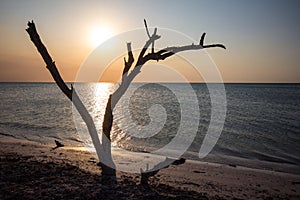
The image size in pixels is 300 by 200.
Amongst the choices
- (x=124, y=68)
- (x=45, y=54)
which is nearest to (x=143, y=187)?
(x=124, y=68)

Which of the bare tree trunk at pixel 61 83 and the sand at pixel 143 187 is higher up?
the bare tree trunk at pixel 61 83

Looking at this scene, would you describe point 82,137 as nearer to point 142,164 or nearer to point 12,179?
point 142,164

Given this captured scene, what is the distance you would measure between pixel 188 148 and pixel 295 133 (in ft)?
42.6

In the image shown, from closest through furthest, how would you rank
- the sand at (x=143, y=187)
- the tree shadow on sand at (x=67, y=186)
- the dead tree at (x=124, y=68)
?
1. the tree shadow on sand at (x=67, y=186)
2. the sand at (x=143, y=187)
3. the dead tree at (x=124, y=68)

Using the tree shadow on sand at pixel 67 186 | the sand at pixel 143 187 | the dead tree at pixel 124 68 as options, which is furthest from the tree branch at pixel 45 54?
the sand at pixel 143 187

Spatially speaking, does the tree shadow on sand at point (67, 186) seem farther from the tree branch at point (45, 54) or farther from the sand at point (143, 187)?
the tree branch at point (45, 54)

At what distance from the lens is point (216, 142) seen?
21047mm

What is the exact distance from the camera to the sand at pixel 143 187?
24.7 ft

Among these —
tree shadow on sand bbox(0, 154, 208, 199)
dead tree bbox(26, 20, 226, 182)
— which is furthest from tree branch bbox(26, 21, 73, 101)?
tree shadow on sand bbox(0, 154, 208, 199)

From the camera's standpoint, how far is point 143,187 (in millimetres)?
8492

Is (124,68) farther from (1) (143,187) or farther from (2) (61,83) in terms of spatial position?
(1) (143,187)

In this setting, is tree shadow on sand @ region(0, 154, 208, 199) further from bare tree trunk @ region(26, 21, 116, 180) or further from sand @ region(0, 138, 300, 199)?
bare tree trunk @ region(26, 21, 116, 180)

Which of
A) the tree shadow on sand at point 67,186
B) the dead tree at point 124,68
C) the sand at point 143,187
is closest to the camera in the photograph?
the tree shadow on sand at point 67,186

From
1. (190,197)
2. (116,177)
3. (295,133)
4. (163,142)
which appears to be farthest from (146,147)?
(295,133)
